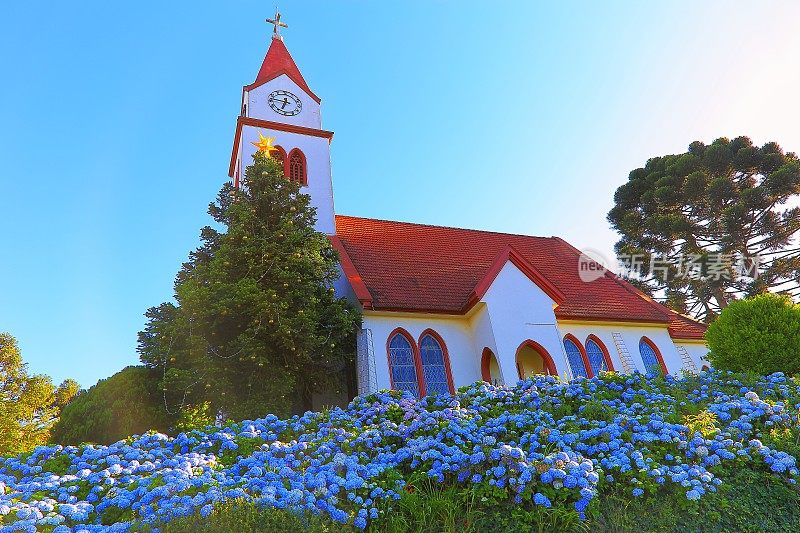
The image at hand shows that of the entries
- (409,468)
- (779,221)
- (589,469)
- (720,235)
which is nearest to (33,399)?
(409,468)

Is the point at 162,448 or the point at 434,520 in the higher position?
the point at 162,448

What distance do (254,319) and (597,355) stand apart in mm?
11386

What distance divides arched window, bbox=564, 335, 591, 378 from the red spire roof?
1422 cm

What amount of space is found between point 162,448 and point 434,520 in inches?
152

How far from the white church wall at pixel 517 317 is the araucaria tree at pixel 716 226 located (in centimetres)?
1236

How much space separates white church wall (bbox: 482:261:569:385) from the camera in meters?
A: 15.2

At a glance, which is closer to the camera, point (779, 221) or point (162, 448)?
point (162, 448)

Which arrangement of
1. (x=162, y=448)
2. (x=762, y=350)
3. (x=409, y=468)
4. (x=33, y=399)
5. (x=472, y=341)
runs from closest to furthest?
(x=409, y=468) → (x=162, y=448) → (x=762, y=350) → (x=472, y=341) → (x=33, y=399)

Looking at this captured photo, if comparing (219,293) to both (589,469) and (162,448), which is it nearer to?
(162,448)

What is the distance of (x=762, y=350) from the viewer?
39.2 ft

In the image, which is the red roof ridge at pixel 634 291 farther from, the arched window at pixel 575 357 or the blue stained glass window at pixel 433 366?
the blue stained glass window at pixel 433 366

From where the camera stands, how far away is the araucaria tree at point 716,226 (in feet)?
79.5

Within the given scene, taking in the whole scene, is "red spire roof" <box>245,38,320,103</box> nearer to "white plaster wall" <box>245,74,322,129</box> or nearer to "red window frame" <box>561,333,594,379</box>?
"white plaster wall" <box>245,74,322,129</box>

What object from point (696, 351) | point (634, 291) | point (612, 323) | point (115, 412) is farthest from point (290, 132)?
point (696, 351)
